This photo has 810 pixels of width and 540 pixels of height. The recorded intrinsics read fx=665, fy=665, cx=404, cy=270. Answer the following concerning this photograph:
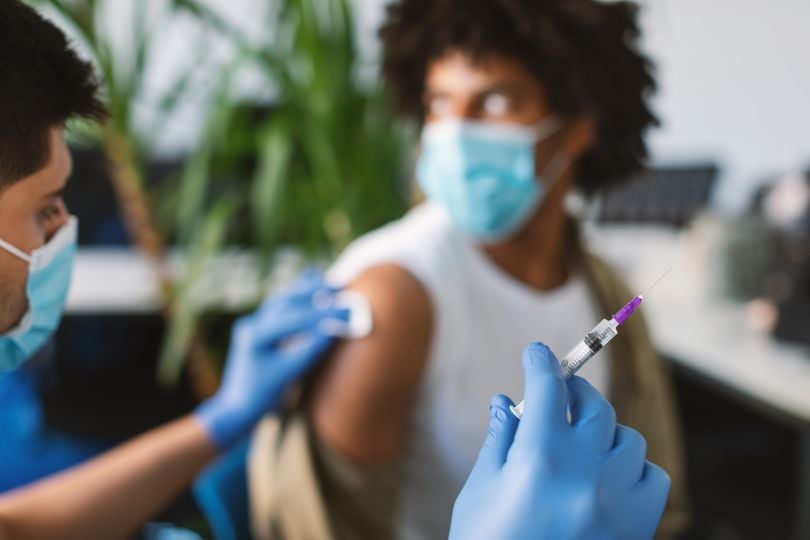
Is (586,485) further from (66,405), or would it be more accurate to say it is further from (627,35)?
(66,405)

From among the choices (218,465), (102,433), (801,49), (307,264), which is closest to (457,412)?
(218,465)

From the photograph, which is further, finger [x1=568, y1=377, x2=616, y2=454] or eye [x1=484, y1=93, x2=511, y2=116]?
eye [x1=484, y1=93, x2=511, y2=116]

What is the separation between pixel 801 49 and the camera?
7.49ft

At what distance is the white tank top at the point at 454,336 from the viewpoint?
0.82 meters

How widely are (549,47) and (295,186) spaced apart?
2.40 feet

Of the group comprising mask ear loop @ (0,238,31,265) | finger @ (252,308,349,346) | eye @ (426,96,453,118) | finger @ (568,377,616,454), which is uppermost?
mask ear loop @ (0,238,31,265)

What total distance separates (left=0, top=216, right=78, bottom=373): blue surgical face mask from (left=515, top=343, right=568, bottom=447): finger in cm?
37

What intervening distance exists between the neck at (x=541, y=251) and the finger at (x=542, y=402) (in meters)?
0.61

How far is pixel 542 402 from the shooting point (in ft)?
1.20

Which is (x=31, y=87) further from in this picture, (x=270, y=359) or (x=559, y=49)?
(x=559, y=49)

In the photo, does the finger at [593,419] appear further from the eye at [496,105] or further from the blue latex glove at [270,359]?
the eye at [496,105]

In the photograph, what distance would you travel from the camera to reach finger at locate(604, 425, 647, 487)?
37 centimetres

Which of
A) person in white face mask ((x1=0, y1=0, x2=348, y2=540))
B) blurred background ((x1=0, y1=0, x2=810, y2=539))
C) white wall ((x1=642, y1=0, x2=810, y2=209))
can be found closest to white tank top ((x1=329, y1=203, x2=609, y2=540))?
person in white face mask ((x1=0, y1=0, x2=348, y2=540))

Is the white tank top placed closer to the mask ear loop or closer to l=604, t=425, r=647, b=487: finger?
l=604, t=425, r=647, b=487: finger
